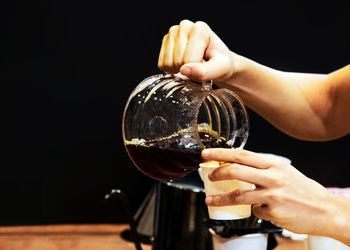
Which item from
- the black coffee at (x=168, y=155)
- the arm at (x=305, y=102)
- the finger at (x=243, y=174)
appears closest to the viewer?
the finger at (x=243, y=174)

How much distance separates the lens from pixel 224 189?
988 millimetres

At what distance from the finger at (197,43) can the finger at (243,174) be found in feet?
1.09

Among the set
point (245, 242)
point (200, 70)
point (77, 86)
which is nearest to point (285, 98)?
point (245, 242)

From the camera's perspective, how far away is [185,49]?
1.20 metres

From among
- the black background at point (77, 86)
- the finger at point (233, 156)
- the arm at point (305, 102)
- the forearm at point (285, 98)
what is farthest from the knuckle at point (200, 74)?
the black background at point (77, 86)

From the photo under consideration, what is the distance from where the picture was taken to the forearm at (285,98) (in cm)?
161

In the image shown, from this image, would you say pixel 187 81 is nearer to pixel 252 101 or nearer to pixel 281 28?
pixel 252 101

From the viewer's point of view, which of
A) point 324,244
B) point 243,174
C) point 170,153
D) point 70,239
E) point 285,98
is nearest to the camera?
point 243,174

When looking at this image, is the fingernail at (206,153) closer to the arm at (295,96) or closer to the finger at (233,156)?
the finger at (233,156)

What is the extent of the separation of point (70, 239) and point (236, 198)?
1.35 m

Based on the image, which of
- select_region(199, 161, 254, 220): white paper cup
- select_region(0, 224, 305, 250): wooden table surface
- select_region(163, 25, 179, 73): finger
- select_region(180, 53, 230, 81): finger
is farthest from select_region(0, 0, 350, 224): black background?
select_region(199, 161, 254, 220): white paper cup

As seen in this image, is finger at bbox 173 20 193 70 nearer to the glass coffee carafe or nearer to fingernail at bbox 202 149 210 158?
the glass coffee carafe

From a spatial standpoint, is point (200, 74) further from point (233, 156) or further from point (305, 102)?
point (305, 102)

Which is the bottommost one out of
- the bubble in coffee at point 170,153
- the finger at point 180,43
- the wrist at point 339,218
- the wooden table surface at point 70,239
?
the wooden table surface at point 70,239
